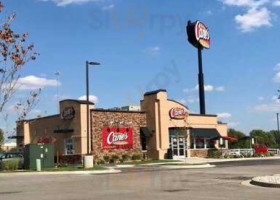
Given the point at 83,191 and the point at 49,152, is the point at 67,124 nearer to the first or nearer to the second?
the point at 49,152

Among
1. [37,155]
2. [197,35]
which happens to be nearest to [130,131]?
[37,155]

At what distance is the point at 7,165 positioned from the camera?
35312 millimetres

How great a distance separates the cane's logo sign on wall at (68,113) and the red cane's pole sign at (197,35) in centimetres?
2439

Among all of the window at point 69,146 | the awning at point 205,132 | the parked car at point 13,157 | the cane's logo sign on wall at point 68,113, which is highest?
the cane's logo sign on wall at point 68,113

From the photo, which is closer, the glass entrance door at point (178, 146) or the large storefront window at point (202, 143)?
the glass entrance door at point (178, 146)

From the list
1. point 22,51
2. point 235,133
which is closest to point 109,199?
point 22,51

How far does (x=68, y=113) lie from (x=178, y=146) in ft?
43.5

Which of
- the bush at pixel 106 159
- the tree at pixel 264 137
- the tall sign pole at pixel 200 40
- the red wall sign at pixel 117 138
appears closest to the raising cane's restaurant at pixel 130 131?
the red wall sign at pixel 117 138

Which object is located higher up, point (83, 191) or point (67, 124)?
point (67, 124)

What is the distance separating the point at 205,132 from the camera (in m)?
57.0

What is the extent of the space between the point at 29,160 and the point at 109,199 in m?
22.0

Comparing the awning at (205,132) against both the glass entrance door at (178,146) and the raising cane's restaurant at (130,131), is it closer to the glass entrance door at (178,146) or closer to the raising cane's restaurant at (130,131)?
the raising cane's restaurant at (130,131)

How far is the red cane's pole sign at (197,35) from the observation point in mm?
66438

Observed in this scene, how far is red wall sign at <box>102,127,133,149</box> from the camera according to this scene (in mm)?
48500
